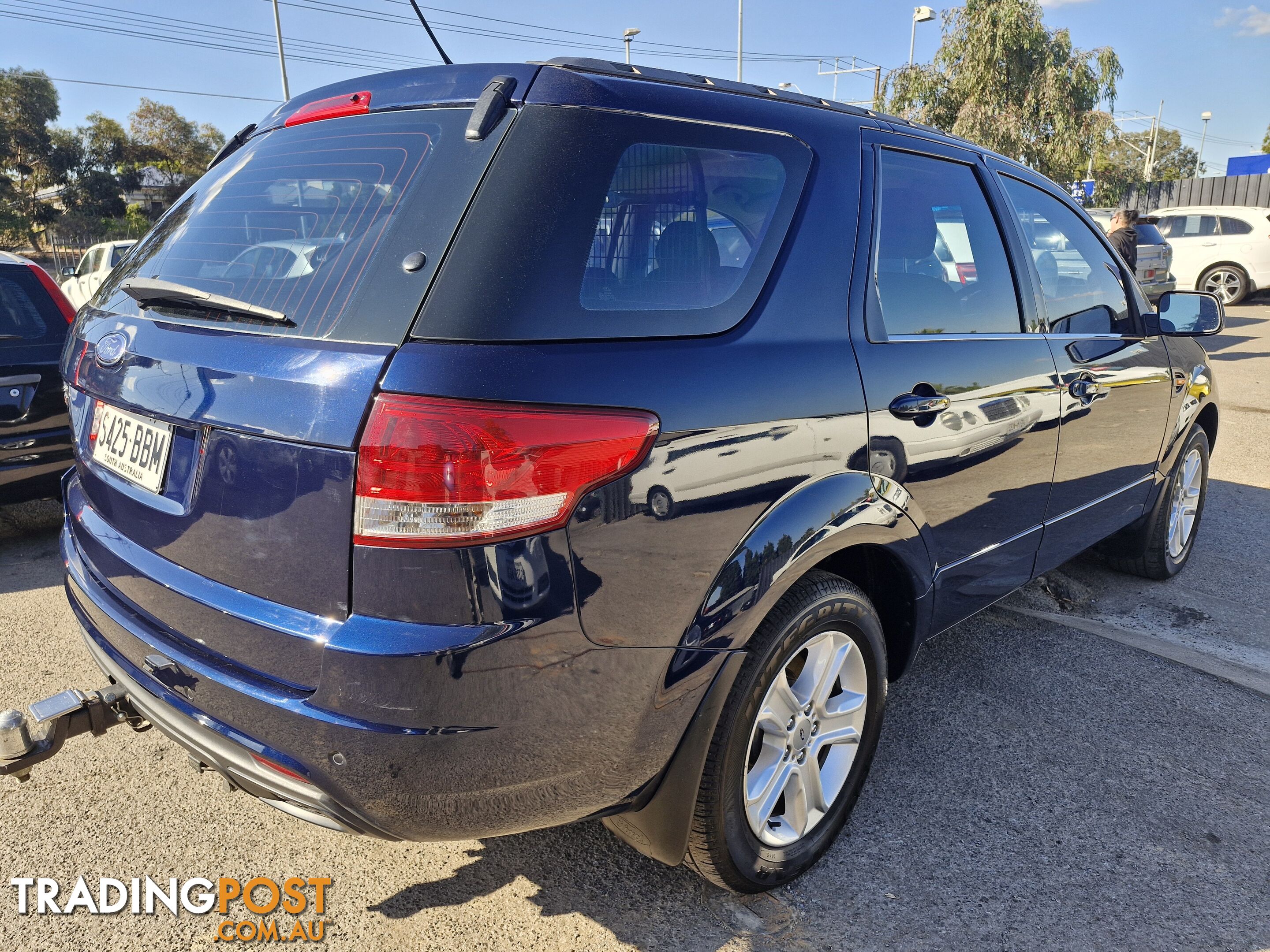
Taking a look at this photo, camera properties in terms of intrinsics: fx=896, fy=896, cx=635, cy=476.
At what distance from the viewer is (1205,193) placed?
95.9 feet

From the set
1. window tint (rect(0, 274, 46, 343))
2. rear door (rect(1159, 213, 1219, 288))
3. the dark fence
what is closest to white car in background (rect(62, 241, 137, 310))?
window tint (rect(0, 274, 46, 343))

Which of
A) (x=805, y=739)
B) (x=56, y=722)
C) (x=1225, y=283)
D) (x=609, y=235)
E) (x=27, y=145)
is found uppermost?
(x=27, y=145)

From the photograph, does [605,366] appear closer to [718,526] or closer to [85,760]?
[718,526]

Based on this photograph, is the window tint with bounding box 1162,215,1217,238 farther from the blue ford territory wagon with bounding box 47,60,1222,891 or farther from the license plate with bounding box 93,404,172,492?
the license plate with bounding box 93,404,172,492

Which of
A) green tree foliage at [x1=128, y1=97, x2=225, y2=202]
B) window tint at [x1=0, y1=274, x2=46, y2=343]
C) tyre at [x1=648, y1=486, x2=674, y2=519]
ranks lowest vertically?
tyre at [x1=648, y1=486, x2=674, y2=519]

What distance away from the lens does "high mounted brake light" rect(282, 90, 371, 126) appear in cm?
197

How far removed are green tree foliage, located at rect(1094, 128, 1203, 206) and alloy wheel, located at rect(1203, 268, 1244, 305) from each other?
24.6ft

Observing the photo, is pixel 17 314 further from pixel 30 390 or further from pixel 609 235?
pixel 609 235

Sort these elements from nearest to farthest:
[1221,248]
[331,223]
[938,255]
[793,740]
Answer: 1. [331,223]
2. [793,740]
3. [938,255]
4. [1221,248]

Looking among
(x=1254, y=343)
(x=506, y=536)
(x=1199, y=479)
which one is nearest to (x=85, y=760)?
(x=506, y=536)

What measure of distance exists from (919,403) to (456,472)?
4.31ft

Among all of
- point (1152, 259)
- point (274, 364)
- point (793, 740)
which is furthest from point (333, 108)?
point (1152, 259)

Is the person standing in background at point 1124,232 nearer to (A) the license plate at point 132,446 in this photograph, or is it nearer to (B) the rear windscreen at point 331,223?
(B) the rear windscreen at point 331,223

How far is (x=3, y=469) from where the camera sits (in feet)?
14.0
